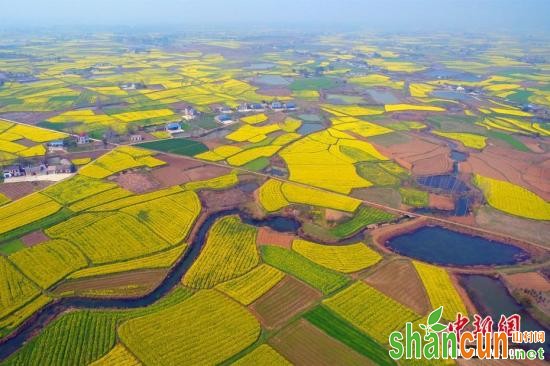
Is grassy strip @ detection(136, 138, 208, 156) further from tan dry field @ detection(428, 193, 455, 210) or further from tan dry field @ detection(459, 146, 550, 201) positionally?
tan dry field @ detection(459, 146, 550, 201)

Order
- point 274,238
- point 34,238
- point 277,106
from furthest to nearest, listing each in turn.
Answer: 1. point 277,106
2. point 274,238
3. point 34,238

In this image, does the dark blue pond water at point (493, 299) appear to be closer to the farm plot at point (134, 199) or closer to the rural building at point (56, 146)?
→ the farm plot at point (134, 199)

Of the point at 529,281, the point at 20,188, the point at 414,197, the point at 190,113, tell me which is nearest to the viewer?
the point at 529,281

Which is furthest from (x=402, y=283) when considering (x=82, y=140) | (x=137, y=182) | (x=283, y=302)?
(x=82, y=140)

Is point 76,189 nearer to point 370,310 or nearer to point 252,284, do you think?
point 252,284

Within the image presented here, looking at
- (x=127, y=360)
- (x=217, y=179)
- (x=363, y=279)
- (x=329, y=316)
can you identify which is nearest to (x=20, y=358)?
(x=127, y=360)

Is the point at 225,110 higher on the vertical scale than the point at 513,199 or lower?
higher
